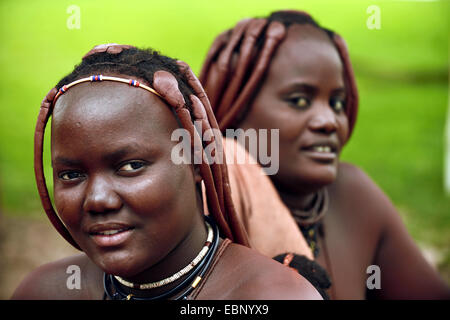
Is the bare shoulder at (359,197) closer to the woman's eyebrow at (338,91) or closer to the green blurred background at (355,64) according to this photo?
the woman's eyebrow at (338,91)

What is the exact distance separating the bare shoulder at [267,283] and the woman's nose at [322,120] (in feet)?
3.91

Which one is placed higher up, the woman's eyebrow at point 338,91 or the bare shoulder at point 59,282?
the woman's eyebrow at point 338,91

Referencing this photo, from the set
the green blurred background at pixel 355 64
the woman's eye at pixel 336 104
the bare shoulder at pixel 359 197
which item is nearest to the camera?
the woman's eye at pixel 336 104

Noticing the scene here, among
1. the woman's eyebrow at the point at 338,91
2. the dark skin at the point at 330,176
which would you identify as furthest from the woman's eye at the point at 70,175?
the woman's eyebrow at the point at 338,91

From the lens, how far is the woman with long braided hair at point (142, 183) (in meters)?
1.90

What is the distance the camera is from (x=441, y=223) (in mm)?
6859

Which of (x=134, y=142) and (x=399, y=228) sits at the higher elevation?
(x=134, y=142)

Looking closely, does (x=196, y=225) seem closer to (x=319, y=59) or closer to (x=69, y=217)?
(x=69, y=217)

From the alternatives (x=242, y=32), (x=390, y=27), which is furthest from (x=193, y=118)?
(x=390, y=27)

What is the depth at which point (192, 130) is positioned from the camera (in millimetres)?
2027

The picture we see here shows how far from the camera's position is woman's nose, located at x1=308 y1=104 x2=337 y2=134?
3.08 meters

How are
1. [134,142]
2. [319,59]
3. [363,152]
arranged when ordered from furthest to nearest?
[363,152] → [319,59] → [134,142]

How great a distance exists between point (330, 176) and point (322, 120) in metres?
0.32

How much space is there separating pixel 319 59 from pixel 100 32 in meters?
4.29
